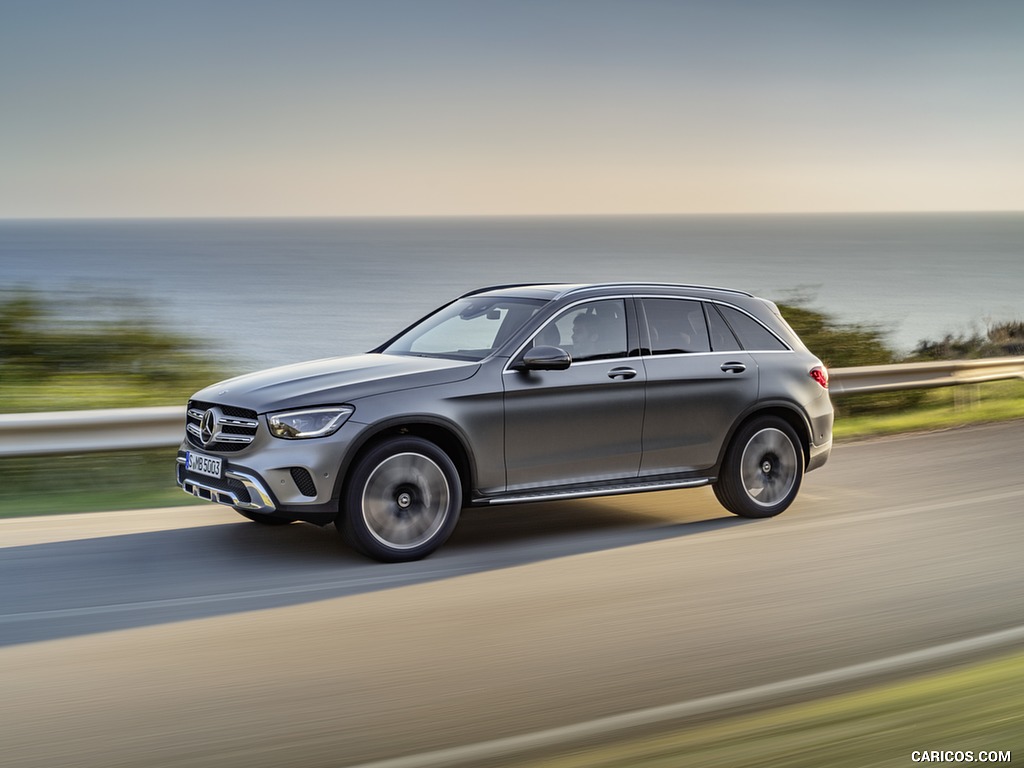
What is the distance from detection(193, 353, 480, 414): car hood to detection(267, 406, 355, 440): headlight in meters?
0.05

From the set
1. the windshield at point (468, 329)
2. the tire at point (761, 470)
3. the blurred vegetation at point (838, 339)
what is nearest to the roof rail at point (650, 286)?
the windshield at point (468, 329)

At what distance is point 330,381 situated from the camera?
7.61 m

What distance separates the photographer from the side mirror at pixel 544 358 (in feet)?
25.9

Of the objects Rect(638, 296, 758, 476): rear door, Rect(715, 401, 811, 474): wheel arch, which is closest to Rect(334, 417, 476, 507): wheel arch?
Rect(638, 296, 758, 476): rear door

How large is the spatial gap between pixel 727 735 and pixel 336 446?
348 centimetres

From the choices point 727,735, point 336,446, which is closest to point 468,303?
point 336,446

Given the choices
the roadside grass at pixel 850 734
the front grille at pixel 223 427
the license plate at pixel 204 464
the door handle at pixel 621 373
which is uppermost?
the door handle at pixel 621 373

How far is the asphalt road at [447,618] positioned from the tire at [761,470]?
0.17m

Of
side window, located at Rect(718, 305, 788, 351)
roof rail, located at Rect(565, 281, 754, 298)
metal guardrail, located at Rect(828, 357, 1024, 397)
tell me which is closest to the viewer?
roof rail, located at Rect(565, 281, 754, 298)

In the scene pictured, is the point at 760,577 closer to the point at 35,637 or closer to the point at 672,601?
the point at 672,601

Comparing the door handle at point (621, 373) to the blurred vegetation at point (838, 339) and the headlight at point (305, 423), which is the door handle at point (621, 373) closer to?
the headlight at point (305, 423)

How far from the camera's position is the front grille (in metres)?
7.44

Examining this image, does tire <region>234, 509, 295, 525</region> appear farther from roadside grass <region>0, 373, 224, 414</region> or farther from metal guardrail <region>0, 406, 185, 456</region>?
roadside grass <region>0, 373, 224, 414</region>

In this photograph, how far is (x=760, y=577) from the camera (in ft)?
23.9
